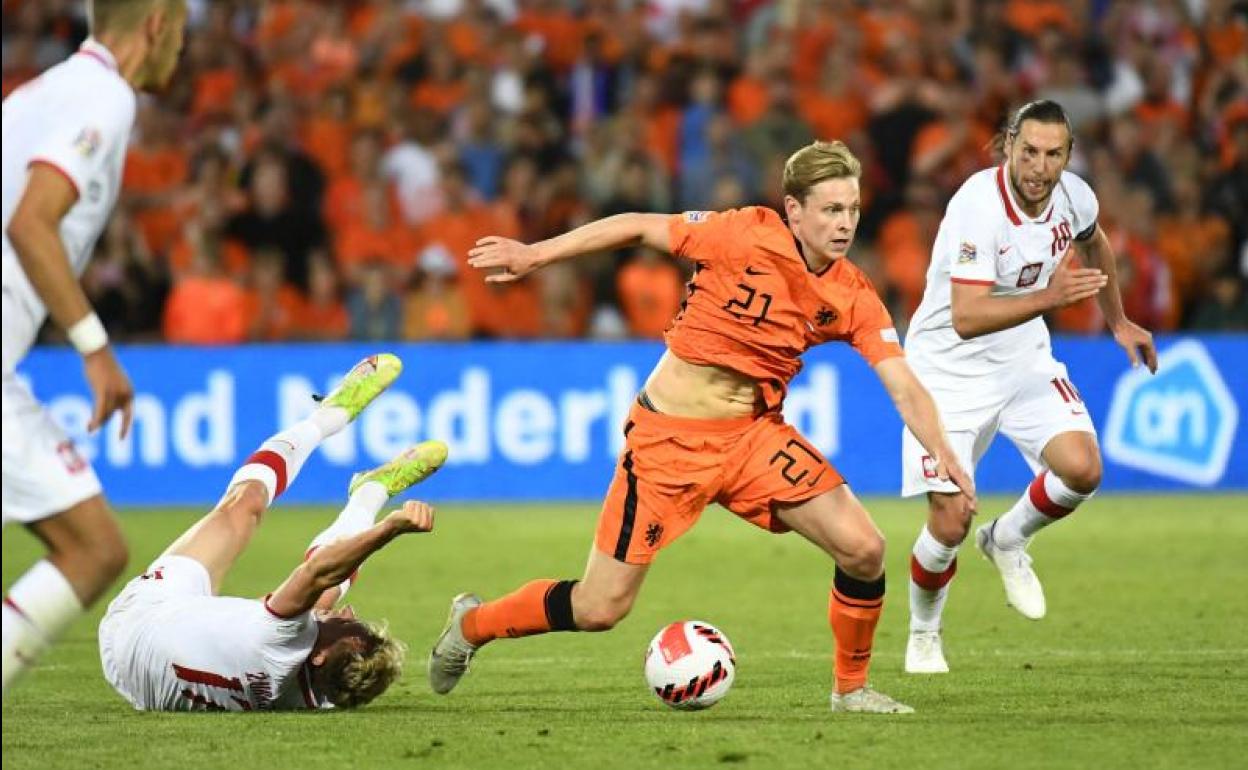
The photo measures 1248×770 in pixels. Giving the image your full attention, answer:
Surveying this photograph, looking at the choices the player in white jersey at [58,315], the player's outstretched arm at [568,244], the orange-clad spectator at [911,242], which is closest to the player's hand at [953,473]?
the player's outstretched arm at [568,244]

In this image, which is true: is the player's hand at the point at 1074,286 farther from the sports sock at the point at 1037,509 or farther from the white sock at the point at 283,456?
the white sock at the point at 283,456

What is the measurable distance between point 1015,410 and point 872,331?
202 centimetres

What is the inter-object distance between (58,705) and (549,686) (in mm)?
1989

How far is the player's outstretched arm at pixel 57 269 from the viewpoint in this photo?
17.9ft

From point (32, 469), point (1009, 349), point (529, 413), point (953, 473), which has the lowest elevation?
point (529, 413)

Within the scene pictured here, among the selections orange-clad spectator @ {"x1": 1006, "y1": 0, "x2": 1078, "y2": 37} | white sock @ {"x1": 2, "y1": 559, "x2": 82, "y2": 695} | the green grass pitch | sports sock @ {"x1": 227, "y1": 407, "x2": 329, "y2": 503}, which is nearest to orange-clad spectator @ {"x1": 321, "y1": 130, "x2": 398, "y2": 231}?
the green grass pitch

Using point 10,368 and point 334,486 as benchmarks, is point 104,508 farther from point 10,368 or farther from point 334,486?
point 334,486

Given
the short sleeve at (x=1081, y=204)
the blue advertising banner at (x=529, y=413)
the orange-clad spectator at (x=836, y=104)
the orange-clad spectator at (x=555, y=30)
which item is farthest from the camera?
the orange-clad spectator at (x=555, y=30)

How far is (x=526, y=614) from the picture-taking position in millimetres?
7848

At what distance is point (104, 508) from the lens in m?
5.74

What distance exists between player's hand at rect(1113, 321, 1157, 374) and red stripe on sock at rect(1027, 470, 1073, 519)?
2.19ft

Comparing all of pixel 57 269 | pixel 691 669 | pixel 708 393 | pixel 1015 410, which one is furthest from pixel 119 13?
pixel 1015 410

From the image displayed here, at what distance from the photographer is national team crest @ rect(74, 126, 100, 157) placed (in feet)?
18.2

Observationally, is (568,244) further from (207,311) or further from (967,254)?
(207,311)
